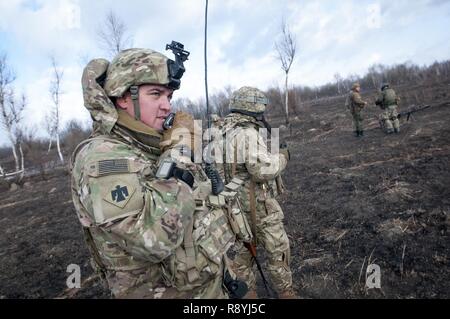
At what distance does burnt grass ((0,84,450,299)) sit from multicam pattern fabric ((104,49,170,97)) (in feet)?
9.57

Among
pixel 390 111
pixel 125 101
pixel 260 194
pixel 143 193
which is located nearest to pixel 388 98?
pixel 390 111

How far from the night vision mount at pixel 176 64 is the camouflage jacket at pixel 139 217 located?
1.27 feet

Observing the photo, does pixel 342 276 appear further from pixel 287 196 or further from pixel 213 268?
pixel 287 196

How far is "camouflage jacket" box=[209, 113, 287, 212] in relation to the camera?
3.12 meters

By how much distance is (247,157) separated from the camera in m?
3.15

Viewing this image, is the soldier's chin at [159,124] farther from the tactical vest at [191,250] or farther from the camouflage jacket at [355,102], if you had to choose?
the camouflage jacket at [355,102]

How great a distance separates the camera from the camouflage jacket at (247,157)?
312cm

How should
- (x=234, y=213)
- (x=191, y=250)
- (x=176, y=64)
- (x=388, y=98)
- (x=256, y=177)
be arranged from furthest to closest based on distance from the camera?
(x=388, y=98), (x=256, y=177), (x=234, y=213), (x=176, y=64), (x=191, y=250)

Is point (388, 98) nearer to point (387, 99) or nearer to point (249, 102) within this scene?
point (387, 99)

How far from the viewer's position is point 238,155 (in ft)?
10.6

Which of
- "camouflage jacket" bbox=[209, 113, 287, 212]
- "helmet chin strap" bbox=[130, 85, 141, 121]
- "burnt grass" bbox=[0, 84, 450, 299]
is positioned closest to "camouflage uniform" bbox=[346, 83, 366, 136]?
"burnt grass" bbox=[0, 84, 450, 299]

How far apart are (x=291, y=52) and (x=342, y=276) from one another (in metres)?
18.9

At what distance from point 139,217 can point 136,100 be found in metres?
0.69
